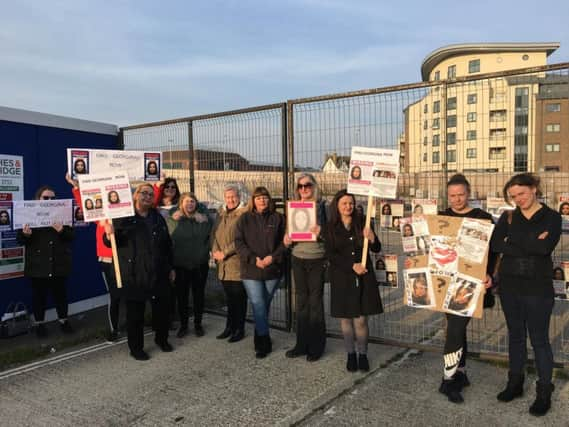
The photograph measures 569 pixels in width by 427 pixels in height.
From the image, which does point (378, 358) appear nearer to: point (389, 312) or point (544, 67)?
point (389, 312)

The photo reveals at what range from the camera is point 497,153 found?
4027 mm

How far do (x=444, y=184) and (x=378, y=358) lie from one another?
1933 mm

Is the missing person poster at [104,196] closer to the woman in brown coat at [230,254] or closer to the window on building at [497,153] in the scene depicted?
the woman in brown coat at [230,254]

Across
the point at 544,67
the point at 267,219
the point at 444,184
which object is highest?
the point at 544,67

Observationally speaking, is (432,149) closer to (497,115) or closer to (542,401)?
(497,115)

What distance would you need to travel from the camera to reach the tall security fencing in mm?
3923

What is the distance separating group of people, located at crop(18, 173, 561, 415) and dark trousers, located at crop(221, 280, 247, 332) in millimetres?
14

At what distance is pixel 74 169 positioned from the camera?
17.4 ft

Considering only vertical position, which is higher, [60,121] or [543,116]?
[60,121]

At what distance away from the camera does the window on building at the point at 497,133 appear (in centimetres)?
402

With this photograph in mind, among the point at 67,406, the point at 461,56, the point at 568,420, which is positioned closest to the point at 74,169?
the point at 67,406

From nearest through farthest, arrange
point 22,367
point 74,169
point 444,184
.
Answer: point 444,184 < point 22,367 < point 74,169

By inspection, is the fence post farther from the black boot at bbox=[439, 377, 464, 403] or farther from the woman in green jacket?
the black boot at bbox=[439, 377, 464, 403]

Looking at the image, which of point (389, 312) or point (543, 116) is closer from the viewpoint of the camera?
point (543, 116)
